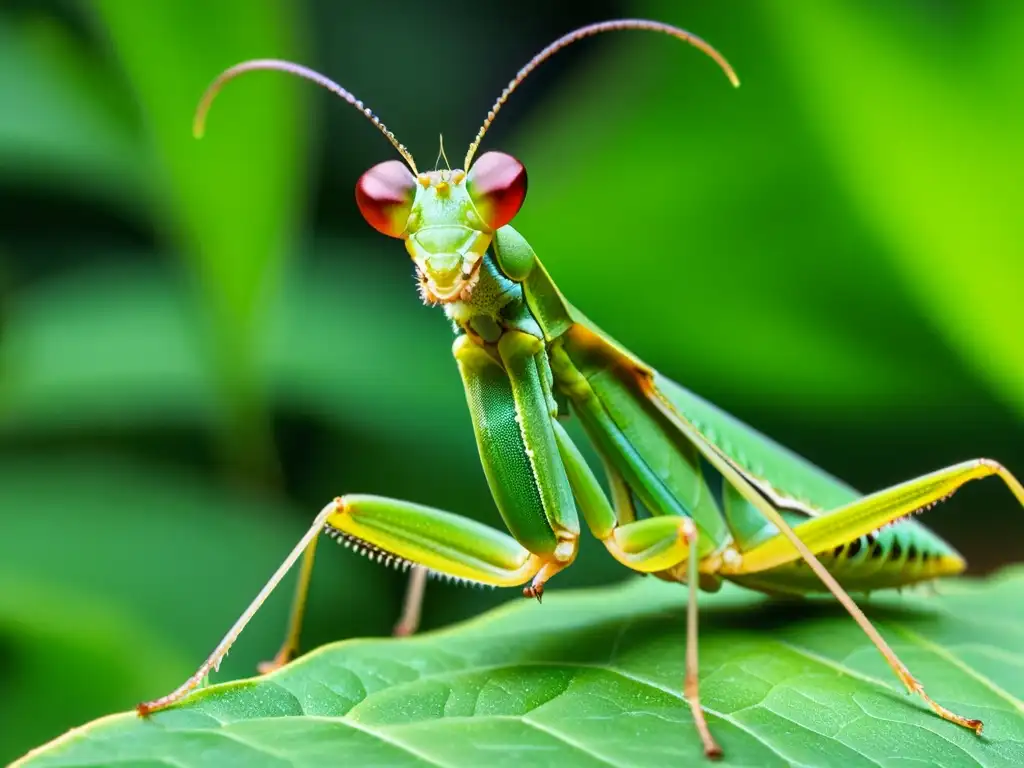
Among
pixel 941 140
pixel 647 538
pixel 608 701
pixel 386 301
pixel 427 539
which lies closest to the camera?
pixel 608 701

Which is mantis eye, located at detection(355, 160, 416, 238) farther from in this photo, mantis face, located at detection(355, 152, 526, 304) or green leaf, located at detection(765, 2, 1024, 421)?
green leaf, located at detection(765, 2, 1024, 421)

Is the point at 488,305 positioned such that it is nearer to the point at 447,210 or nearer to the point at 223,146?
the point at 447,210

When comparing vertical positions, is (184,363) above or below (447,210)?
above

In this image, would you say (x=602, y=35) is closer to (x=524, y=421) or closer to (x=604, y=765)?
(x=524, y=421)

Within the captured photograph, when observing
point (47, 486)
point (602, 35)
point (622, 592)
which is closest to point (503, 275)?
point (622, 592)

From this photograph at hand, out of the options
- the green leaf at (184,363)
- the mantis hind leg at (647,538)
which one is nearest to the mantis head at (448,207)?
the mantis hind leg at (647,538)

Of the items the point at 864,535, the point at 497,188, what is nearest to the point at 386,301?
the point at 497,188

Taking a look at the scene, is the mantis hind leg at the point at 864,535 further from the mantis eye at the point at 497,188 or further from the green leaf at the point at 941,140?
the green leaf at the point at 941,140

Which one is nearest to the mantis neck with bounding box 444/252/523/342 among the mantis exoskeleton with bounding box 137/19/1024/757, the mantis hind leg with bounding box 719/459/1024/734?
the mantis exoskeleton with bounding box 137/19/1024/757

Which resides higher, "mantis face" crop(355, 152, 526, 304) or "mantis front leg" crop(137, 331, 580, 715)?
"mantis face" crop(355, 152, 526, 304)
